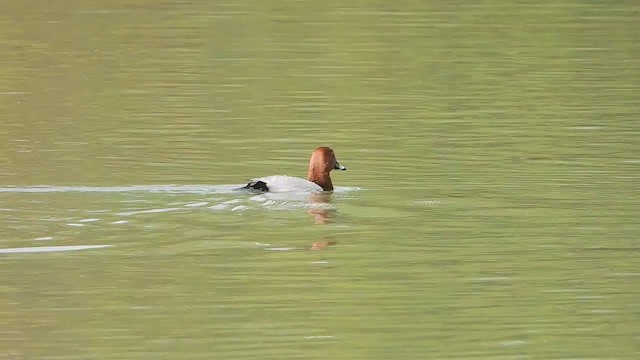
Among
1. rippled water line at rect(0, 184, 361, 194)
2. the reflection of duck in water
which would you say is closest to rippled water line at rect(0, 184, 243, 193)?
rippled water line at rect(0, 184, 361, 194)

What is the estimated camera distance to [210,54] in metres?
25.8

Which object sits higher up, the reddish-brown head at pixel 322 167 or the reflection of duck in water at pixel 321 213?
the reddish-brown head at pixel 322 167

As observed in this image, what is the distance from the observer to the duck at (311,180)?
14.2 m

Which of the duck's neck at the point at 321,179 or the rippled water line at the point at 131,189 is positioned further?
the duck's neck at the point at 321,179

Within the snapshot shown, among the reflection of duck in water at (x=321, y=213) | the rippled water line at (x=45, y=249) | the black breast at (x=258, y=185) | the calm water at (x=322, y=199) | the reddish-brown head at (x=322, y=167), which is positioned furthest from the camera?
the reddish-brown head at (x=322, y=167)

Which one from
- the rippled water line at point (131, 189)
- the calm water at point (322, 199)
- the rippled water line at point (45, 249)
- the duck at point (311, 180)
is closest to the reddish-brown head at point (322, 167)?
the duck at point (311, 180)

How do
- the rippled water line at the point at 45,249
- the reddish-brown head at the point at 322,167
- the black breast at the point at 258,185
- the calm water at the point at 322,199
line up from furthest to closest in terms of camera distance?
the reddish-brown head at the point at 322,167 → the black breast at the point at 258,185 → the rippled water line at the point at 45,249 → the calm water at the point at 322,199

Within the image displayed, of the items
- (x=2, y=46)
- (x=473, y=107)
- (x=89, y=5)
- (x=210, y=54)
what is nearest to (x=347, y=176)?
(x=473, y=107)

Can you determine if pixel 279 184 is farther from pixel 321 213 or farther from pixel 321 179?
pixel 321 179

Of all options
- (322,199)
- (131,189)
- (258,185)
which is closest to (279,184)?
(258,185)

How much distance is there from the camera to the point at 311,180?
14922 millimetres

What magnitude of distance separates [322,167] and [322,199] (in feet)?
1.33

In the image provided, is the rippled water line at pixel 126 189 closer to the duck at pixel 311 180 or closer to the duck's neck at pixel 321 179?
the duck at pixel 311 180

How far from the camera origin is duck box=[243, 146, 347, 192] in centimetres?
1418
